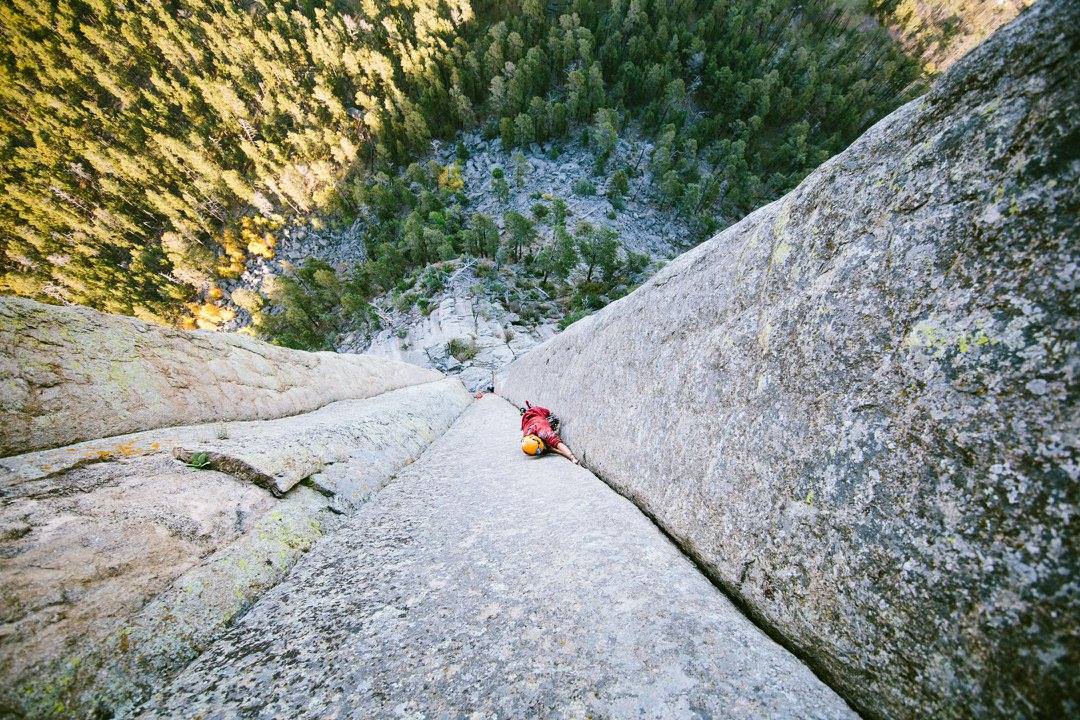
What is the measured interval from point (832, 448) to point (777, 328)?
99 centimetres

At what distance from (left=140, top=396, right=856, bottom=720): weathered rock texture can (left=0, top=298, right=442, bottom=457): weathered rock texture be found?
102 inches

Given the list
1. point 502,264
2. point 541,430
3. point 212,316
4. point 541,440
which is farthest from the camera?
point 212,316

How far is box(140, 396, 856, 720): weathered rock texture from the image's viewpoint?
1960 mm

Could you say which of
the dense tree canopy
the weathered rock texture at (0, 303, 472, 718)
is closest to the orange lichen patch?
the dense tree canopy

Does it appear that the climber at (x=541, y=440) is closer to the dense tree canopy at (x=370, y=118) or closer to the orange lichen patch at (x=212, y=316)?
the dense tree canopy at (x=370, y=118)

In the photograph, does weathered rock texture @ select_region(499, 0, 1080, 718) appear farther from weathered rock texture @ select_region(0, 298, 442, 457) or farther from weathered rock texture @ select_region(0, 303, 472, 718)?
weathered rock texture @ select_region(0, 298, 442, 457)

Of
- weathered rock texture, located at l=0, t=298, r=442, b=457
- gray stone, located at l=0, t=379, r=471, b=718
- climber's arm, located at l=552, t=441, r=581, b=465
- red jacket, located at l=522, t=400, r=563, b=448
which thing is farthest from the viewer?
red jacket, located at l=522, t=400, r=563, b=448

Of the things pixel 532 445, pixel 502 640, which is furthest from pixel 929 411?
pixel 532 445

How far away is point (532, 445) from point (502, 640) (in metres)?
3.87

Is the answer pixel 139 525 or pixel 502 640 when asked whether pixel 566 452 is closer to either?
pixel 502 640

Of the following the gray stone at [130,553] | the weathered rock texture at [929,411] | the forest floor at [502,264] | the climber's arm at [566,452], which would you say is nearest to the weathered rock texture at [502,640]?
the gray stone at [130,553]

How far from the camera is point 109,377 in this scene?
3758 millimetres

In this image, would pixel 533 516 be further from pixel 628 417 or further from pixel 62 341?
Result: pixel 62 341

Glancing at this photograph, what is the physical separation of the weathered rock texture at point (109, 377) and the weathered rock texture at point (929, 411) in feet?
19.7
